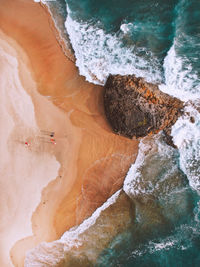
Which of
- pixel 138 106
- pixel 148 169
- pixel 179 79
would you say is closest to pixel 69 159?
pixel 148 169

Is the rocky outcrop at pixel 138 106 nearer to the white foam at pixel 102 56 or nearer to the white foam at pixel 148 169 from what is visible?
the white foam at pixel 102 56

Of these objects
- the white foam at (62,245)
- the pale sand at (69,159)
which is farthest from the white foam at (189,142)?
the white foam at (62,245)

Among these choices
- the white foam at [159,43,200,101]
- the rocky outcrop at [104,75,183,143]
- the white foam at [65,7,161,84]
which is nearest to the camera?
the rocky outcrop at [104,75,183,143]

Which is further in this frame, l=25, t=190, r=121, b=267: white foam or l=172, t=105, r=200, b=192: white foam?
l=25, t=190, r=121, b=267: white foam

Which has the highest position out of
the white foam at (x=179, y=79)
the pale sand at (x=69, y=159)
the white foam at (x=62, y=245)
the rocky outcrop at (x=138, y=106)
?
the white foam at (x=179, y=79)

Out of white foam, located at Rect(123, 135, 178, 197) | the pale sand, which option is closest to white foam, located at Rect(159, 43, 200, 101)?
white foam, located at Rect(123, 135, 178, 197)

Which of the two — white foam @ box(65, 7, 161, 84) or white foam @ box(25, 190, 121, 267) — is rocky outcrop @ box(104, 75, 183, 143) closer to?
white foam @ box(65, 7, 161, 84)

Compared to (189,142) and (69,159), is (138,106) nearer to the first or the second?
(189,142)
